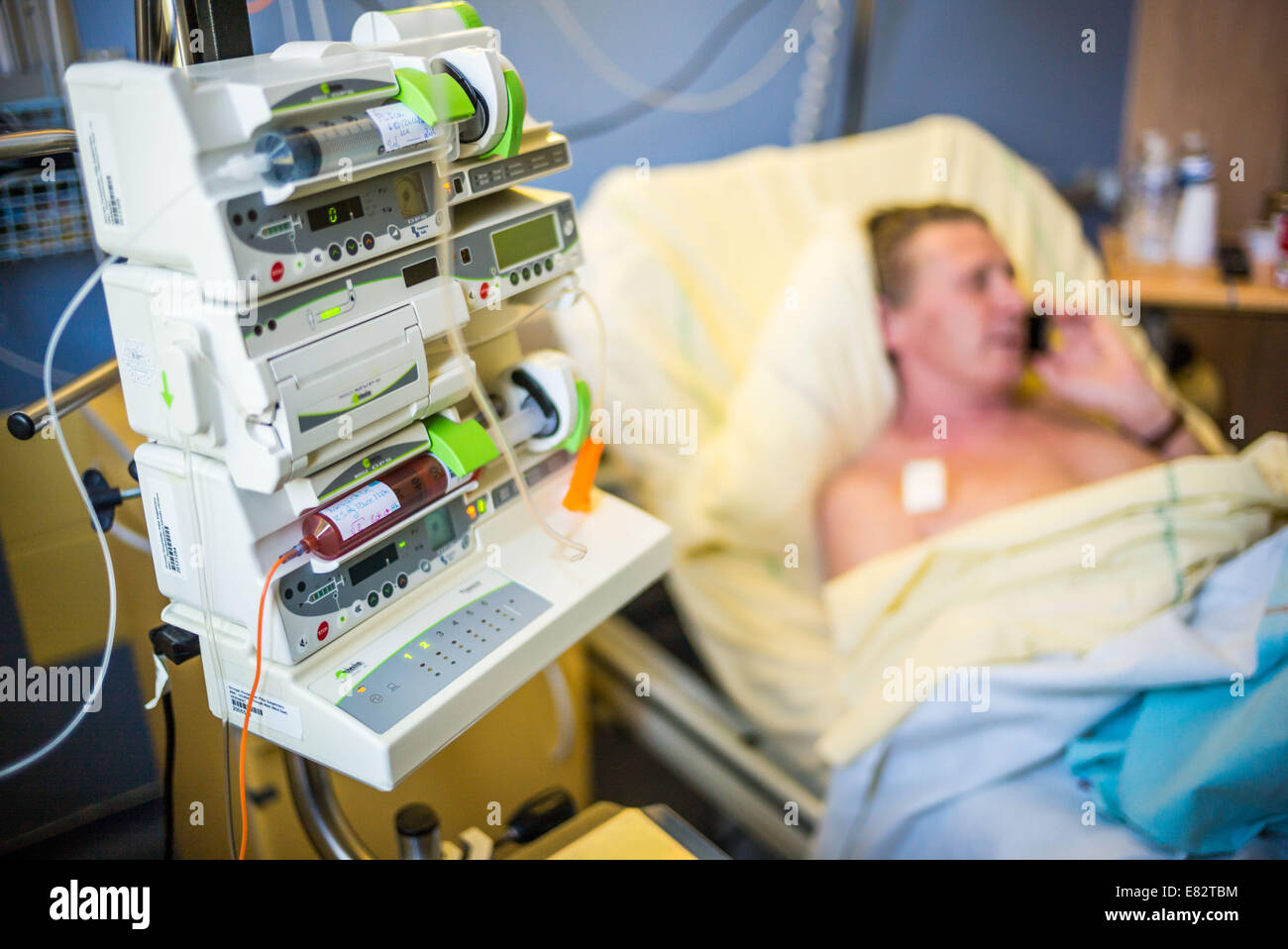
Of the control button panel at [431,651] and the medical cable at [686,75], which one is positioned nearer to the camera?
the control button panel at [431,651]

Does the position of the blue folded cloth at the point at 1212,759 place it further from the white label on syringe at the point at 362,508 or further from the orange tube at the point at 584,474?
the white label on syringe at the point at 362,508

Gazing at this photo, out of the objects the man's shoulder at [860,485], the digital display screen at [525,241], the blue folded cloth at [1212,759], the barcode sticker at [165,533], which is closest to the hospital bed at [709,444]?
the man's shoulder at [860,485]

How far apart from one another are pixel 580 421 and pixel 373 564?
0.86ft

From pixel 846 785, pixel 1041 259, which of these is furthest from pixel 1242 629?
pixel 1041 259

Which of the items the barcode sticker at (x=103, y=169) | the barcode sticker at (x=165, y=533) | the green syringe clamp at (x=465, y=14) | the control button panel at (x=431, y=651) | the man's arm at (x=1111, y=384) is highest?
the green syringe clamp at (x=465, y=14)

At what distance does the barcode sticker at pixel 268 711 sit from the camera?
84 cm

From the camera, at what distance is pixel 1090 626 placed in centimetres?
123

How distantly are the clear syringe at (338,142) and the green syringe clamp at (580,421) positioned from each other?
1.03 ft

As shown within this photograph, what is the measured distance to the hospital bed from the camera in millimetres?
1603

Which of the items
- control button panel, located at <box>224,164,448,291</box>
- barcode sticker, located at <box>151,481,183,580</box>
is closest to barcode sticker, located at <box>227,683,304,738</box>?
barcode sticker, located at <box>151,481,183,580</box>

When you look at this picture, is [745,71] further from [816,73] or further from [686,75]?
[816,73]

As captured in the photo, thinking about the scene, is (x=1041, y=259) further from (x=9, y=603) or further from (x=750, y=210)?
(x=9, y=603)

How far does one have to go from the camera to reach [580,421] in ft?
3.40
